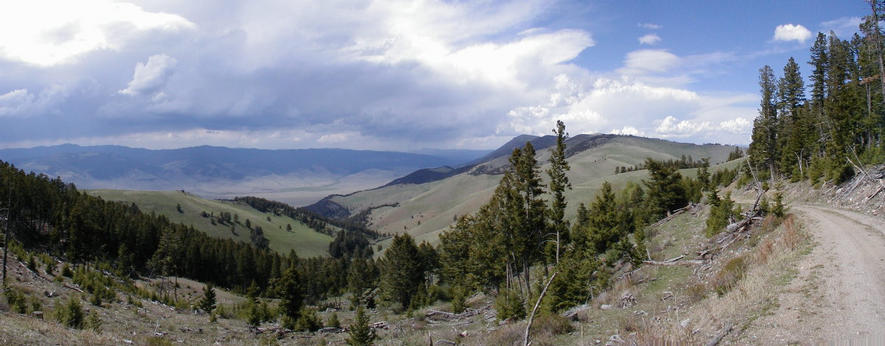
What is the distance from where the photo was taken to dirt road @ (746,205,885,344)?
883 centimetres

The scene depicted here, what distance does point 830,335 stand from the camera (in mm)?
8648

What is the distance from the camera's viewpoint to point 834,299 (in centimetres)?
1068

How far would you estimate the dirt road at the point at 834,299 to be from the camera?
8.83 meters

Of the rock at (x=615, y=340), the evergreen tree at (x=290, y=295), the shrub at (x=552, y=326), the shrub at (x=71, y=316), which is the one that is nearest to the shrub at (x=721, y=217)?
the shrub at (x=552, y=326)

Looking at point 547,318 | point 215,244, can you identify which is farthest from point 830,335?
point 215,244

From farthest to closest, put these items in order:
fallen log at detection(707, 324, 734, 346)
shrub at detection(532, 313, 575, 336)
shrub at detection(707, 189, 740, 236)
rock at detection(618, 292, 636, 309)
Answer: shrub at detection(707, 189, 740, 236) < rock at detection(618, 292, 636, 309) < shrub at detection(532, 313, 575, 336) < fallen log at detection(707, 324, 734, 346)

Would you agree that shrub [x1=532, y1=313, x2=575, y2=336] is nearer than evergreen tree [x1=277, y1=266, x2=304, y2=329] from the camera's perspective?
Yes

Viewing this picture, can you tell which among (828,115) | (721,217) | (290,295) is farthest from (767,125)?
(290,295)

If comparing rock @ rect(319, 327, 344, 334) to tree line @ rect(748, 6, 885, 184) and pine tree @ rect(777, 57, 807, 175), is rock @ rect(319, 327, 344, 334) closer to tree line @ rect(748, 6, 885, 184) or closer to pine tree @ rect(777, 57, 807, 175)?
tree line @ rect(748, 6, 885, 184)

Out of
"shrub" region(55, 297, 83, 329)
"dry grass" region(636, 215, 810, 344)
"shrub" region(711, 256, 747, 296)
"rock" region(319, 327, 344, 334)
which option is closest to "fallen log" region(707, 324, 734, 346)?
"dry grass" region(636, 215, 810, 344)

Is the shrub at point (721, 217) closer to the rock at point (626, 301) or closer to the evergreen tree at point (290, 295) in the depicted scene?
the rock at point (626, 301)

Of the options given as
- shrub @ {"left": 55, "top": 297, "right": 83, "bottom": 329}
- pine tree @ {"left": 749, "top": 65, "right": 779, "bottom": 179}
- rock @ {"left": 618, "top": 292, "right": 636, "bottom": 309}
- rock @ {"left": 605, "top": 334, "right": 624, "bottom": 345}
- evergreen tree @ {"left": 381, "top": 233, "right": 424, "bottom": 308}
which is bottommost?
evergreen tree @ {"left": 381, "top": 233, "right": 424, "bottom": 308}

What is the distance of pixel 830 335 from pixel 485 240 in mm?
34172

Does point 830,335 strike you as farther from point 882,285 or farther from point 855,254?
point 855,254
